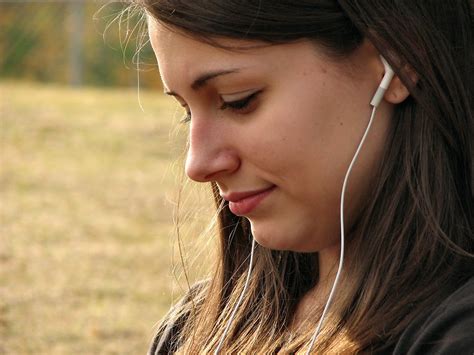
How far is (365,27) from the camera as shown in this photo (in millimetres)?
1904

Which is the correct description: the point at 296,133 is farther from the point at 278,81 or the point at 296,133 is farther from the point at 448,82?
the point at 448,82

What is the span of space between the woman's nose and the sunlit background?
0.42m

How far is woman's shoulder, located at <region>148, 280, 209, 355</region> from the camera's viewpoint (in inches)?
97.3

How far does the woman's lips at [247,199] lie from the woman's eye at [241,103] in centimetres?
16

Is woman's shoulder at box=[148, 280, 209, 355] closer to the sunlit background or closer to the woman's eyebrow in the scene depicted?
the sunlit background

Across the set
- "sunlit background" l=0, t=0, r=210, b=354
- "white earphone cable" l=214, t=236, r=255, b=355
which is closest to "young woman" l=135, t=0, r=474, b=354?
"white earphone cable" l=214, t=236, r=255, b=355

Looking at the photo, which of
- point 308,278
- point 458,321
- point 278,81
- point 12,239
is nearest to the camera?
point 458,321

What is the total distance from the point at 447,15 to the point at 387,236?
42cm

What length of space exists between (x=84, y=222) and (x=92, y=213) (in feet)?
0.75

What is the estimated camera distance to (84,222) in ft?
21.7

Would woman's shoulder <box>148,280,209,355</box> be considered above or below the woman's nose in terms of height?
below

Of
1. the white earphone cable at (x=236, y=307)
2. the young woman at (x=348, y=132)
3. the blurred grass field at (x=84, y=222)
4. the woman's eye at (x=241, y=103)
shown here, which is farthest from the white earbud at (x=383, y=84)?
the blurred grass field at (x=84, y=222)

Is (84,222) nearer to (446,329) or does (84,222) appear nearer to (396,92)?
(396,92)

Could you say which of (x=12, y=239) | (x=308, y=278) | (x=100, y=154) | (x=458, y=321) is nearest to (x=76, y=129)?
(x=100, y=154)
